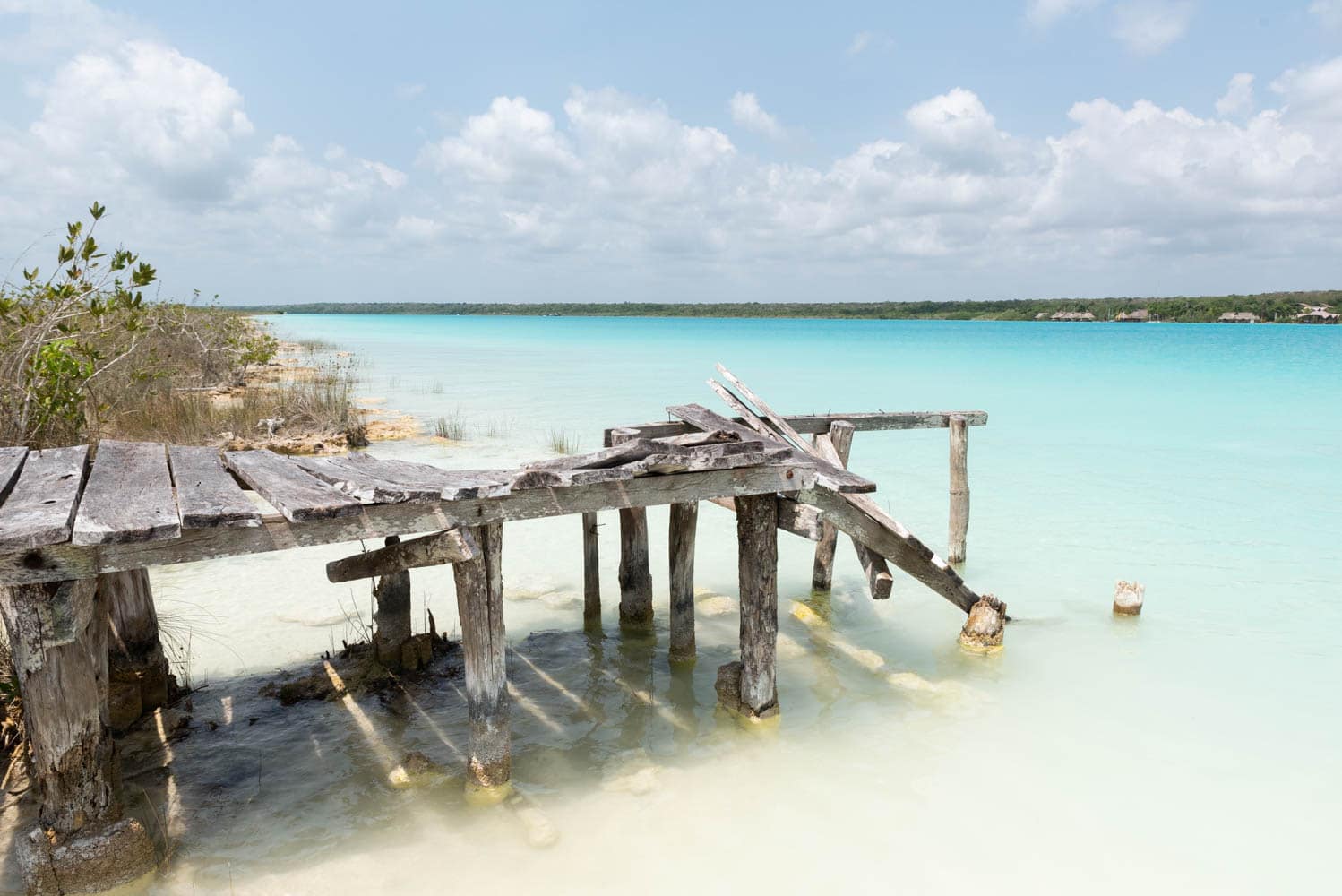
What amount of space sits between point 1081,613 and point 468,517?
237 inches

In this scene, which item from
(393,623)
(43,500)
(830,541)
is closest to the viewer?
(43,500)

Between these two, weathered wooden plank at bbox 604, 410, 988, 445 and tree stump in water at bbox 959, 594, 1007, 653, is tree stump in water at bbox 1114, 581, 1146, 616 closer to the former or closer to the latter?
tree stump in water at bbox 959, 594, 1007, 653

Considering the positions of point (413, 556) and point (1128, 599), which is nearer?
point (413, 556)

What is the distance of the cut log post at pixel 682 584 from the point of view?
6016 millimetres

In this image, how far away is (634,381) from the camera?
97.3 ft

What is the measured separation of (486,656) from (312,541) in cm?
119

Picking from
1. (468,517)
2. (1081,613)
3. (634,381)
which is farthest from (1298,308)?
(468,517)

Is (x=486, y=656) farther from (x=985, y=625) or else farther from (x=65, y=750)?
(x=985, y=625)

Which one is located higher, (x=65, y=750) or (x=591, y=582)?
(x=65, y=750)

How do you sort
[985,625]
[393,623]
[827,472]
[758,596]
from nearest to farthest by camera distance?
[827,472] < [758,596] < [393,623] < [985,625]

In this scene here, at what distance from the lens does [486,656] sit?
4.25m

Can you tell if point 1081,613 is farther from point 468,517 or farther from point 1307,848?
point 468,517

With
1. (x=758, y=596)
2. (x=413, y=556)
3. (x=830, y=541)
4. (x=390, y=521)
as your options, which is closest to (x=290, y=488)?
(x=390, y=521)

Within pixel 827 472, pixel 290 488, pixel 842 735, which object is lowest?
pixel 842 735
